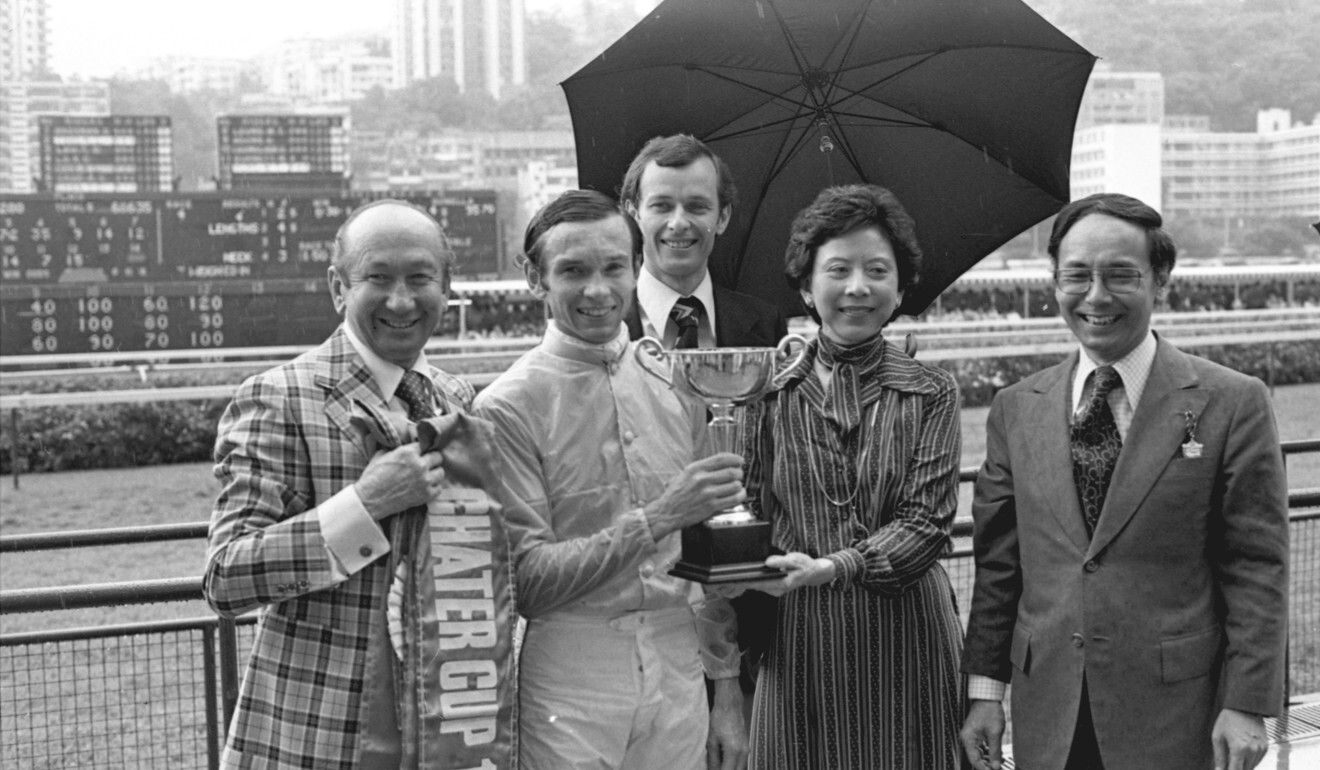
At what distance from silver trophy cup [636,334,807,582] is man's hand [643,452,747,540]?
0.06m

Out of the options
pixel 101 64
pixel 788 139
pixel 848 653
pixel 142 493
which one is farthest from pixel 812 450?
pixel 101 64

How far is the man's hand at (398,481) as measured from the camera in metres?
1.86

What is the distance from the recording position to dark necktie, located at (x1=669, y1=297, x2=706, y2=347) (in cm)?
281

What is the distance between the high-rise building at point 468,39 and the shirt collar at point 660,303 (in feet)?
176

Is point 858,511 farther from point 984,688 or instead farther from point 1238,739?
point 1238,739

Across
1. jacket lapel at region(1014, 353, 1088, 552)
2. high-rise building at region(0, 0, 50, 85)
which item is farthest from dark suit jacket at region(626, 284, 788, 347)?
high-rise building at region(0, 0, 50, 85)

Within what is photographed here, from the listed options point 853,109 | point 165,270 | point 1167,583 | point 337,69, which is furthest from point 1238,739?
point 337,69

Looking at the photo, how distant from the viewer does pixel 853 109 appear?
3.30m

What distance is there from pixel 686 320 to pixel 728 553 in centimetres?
87

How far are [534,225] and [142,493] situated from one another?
463 inches

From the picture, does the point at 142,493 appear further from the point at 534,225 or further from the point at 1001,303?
the point at 1001,303

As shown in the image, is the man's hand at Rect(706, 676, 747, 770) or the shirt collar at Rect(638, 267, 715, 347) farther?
the shirt collar at Rect(638, 267, 715, 347)

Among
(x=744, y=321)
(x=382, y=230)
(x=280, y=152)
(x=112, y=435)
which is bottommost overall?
(x=112, y=435)

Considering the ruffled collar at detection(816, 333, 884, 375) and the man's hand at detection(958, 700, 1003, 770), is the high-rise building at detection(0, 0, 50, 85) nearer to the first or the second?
the ruffled collar at detection(816, 333, 884, 375)
